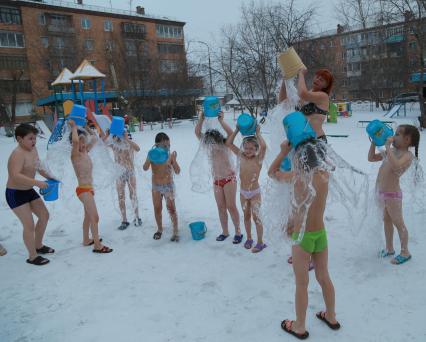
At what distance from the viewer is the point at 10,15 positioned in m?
31.2

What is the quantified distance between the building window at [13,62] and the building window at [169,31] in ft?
49.4

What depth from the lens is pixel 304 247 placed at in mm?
2217

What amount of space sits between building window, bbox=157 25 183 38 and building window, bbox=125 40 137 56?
6.66 meters

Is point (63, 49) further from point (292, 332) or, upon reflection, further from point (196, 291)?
point (292, 332)

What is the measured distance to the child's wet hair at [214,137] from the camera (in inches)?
156

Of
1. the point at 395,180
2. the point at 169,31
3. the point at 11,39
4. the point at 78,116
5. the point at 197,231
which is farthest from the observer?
the point at 169,31

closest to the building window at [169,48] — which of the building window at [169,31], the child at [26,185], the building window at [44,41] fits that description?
the building window at [169,31]

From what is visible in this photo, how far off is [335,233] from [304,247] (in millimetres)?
2063

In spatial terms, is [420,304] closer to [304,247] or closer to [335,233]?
[304,247]

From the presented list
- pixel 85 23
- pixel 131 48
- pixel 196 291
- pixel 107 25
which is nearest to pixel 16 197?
pixel 196 291

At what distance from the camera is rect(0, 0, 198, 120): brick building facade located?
1121 inches

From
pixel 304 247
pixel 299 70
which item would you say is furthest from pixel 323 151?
pixel 299 70

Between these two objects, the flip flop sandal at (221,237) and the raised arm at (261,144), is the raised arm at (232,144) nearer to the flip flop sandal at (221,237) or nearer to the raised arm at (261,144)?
the raised arm at (261,144)

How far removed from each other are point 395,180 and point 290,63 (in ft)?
4.77
